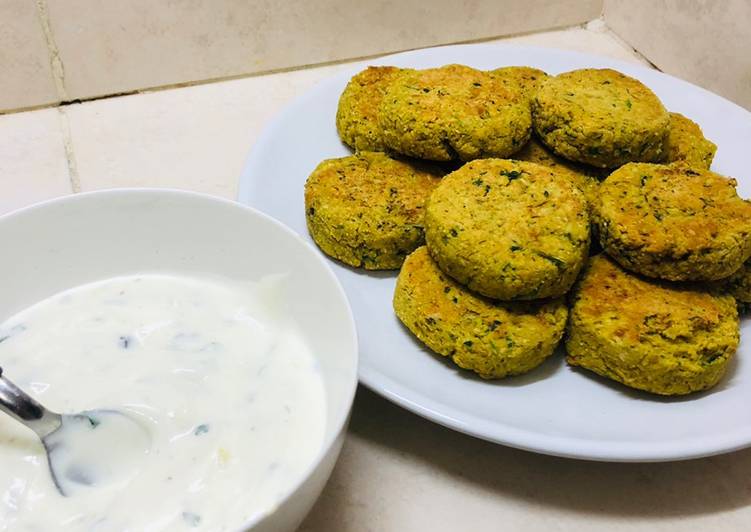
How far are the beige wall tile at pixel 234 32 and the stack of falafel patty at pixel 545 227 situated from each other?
0.59m

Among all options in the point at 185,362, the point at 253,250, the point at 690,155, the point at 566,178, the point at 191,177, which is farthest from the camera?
the point at 191,177

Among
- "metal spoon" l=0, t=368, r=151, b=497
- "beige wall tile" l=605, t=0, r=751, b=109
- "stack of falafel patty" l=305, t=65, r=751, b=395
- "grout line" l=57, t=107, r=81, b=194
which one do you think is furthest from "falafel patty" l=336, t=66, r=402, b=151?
"beige wall tile" l=605, t=0, r=751, b=109

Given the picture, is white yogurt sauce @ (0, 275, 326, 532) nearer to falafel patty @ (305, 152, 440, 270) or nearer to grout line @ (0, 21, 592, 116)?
falafel patty @ (305, 152, 440, 270)

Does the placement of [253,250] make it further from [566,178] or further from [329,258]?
[566,178]

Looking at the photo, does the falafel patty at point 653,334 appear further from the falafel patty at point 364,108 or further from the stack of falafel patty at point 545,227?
the falafel patty at point 364,108

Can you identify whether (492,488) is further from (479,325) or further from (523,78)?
(523,78)

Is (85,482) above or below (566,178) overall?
below

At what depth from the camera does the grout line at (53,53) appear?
4.72 feet

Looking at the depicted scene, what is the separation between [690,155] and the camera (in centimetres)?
116

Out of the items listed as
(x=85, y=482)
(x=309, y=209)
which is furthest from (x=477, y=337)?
(x=85, y=482)

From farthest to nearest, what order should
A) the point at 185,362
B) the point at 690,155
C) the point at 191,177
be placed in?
the point at 191,177, the point at 690,155, the point at 185,362

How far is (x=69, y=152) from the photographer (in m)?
1.48

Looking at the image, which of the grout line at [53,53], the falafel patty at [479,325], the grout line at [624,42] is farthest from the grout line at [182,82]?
the falafel patty at [479,325]

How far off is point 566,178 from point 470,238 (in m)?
0.19
